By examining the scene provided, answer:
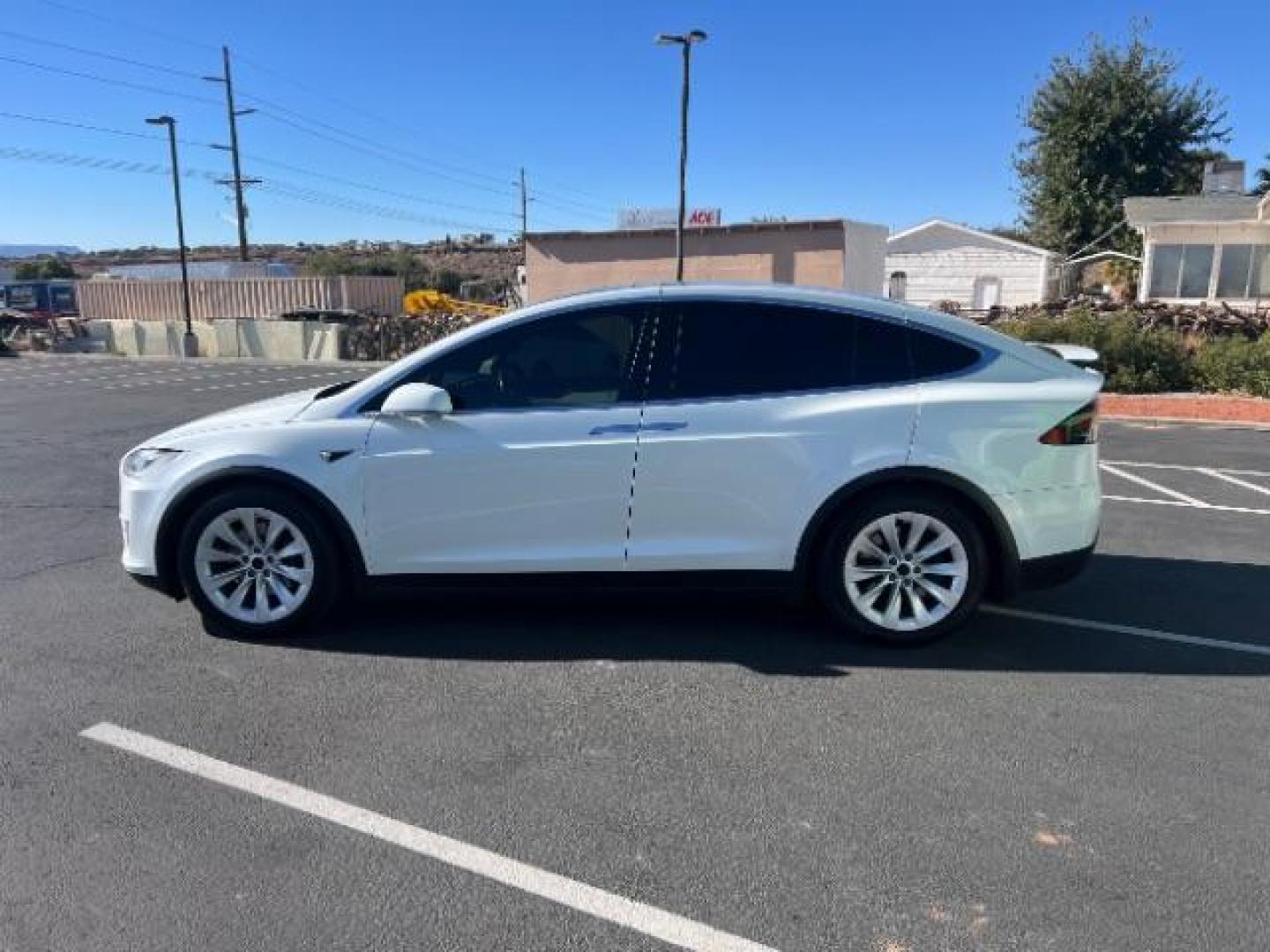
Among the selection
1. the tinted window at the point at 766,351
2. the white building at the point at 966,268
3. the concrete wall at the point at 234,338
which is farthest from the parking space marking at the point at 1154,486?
the white building at the point at 966,268

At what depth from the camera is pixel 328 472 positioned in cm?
438

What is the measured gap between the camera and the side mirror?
4.28 meters

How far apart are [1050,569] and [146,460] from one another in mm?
4227

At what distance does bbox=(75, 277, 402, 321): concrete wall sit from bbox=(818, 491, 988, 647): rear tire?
130ft

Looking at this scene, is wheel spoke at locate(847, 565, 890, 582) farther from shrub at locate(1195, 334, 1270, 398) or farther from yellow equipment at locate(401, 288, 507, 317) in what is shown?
yellow equipment at locate(401, 288, 507, 317)

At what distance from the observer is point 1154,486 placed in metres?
8.55

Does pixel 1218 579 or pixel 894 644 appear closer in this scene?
pixel 894 644

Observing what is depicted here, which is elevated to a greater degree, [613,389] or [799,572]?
[613,389]

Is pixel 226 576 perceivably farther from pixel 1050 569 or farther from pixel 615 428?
pixel 1050 569

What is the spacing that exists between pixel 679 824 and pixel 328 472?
2.32 metres

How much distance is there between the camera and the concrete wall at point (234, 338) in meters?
31.8

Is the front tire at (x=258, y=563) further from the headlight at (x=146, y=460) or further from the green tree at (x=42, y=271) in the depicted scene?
the green tree at (x=42, y=271)

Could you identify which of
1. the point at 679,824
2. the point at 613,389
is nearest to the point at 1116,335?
the point at 613,389

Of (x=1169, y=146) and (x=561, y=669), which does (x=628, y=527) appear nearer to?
(x=561, y=669)
